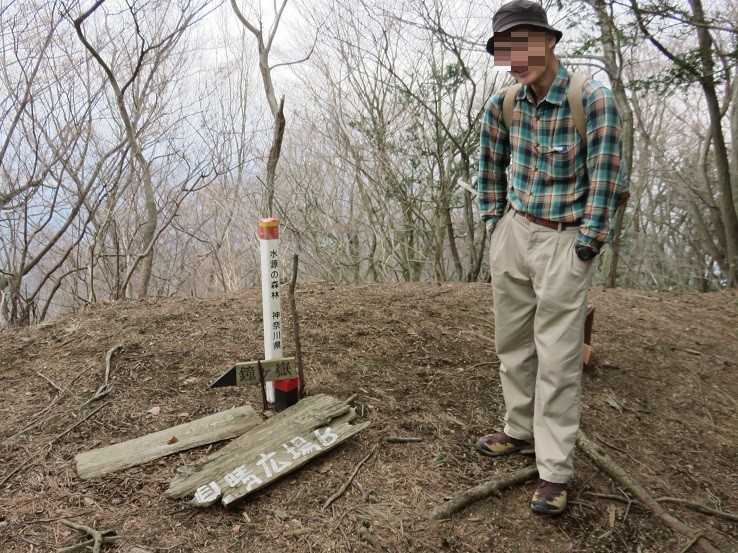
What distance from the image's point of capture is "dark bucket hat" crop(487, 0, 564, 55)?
1956 mm

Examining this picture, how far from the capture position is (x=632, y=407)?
3107 mm

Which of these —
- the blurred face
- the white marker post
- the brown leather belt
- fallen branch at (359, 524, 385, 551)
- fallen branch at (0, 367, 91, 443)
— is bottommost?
fallen branch at (359, 524, 385, 551)

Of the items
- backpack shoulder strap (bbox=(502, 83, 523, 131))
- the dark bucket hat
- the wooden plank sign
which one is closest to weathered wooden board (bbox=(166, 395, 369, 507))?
the wooden plank sign

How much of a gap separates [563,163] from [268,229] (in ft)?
4.57

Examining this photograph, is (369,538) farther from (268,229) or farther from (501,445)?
(268,229)

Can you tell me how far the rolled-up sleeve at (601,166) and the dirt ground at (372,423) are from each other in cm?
116

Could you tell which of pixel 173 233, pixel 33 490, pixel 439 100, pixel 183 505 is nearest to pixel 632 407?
pixel 183 505

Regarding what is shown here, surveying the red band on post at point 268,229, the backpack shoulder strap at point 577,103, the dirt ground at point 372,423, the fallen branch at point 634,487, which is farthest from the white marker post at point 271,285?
the fallen branch at point 634,487

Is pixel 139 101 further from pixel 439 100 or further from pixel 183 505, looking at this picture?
pixel 183 505

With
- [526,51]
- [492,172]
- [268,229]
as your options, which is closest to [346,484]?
[268,229]

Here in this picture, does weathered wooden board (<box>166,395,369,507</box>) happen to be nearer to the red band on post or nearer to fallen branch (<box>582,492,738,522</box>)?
the red band on post

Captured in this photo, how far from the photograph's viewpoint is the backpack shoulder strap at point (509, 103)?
89.0 inches

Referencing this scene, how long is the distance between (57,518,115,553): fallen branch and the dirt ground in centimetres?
3

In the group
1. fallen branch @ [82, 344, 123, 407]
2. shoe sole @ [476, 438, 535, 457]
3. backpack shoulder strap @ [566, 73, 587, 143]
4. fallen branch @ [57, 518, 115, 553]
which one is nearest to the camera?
fallen branch @ [57, 518, 115, 553]
